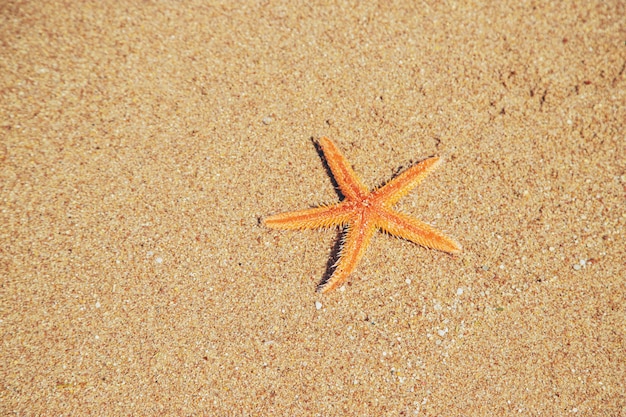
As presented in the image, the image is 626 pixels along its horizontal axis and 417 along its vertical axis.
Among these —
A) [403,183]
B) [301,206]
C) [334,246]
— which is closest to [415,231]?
[403,183]

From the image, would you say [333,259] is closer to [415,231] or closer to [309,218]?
[309,218]

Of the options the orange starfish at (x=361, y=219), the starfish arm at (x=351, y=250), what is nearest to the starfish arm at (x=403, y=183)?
the orange starfish at (x=361, y=219)

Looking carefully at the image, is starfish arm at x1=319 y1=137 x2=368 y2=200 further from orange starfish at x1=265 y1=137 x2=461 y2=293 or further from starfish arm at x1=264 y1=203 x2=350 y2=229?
starfish arm at x1=264 y1=203 x2=350 y2=229

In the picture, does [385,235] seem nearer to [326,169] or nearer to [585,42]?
[326,169]

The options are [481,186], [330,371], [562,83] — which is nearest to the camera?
[330,371]

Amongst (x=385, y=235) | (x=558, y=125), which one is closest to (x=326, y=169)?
(x=385, y=235)

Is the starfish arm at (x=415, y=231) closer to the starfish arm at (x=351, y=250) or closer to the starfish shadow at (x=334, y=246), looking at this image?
the starfish arm at (x=351, y=250)

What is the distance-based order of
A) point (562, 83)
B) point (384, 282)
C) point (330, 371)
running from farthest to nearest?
1. point (562, 83)
2. point (384, 282)
3. point (330, 371)

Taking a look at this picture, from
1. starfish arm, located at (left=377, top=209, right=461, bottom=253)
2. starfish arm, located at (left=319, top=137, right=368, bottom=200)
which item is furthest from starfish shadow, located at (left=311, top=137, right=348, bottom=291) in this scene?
starfish arm, located at (left=377, top=209, right=461, bottom=253)

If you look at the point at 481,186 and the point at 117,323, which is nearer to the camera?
the point at 117,323
